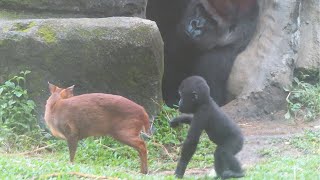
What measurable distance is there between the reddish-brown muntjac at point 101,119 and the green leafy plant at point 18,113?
1.22m

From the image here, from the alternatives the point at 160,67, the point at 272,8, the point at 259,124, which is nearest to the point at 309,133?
the point at 259,124

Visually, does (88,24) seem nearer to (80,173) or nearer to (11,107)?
(11,107)

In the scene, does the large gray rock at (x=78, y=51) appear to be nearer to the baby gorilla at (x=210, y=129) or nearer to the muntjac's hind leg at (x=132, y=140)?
the muntjac's hind leg at (x=132, y=140)

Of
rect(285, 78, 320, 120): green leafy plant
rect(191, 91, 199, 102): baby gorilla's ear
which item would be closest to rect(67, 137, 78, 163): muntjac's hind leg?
rect(191, 91, 199, 102): baby gorilla's ear

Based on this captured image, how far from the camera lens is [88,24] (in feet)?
26.7

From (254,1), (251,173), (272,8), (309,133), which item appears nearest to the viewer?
(251,173)

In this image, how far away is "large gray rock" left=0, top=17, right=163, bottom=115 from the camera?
7.99m

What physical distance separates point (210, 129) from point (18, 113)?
2792mm

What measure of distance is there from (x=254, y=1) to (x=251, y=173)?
5.65 meters

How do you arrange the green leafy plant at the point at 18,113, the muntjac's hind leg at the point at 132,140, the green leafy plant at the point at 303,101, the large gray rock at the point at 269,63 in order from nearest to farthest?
the muntjac's hind leg at the point at 132,140 → the green leafy plant at the point at 18,113 → the green leafy plant at the point at 303,101 → the large gray rock at the point at 269,63

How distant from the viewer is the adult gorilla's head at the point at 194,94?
6.01 meters

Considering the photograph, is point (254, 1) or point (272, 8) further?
point (254, 1)

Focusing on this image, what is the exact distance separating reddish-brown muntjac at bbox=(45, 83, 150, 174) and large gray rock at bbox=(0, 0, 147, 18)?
2.61 meters

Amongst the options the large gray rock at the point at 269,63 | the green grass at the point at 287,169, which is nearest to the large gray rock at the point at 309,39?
the large gray rock at the point at 269,63
